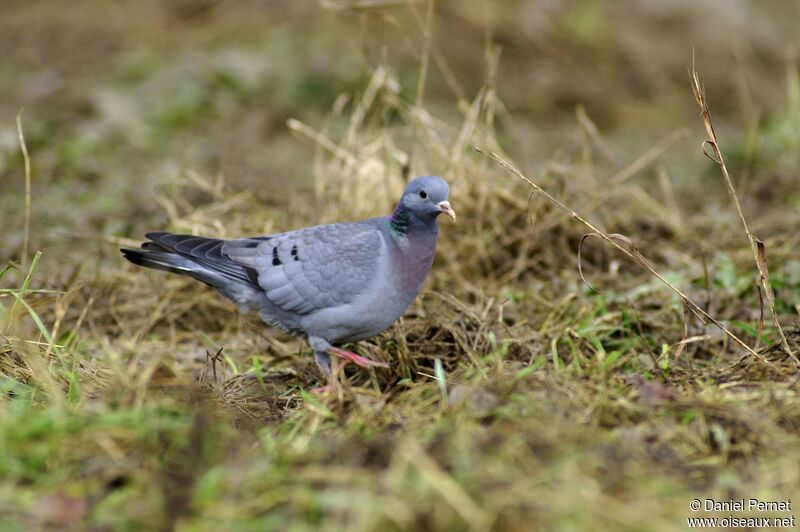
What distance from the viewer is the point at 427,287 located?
5105mm

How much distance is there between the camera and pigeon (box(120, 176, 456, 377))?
3.97 metres

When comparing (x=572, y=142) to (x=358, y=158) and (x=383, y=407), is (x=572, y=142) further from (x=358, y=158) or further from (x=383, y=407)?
(x=383, y=407)

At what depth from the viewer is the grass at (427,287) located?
8.86 feet

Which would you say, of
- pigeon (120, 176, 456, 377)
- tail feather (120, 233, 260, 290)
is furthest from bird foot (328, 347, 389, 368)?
tail feather (120, 233, 260, 290)

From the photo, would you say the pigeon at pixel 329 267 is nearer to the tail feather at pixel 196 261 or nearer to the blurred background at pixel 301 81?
the tail feather at pixel 196 261

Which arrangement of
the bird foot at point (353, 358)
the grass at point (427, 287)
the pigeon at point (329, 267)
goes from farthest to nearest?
1. the bird foot at point (353, 358)
2. the pigeon at point (329, 267)
3. the grass at point (427, 287)

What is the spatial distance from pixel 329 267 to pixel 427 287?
1177 millimetres

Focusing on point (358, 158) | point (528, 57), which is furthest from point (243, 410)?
point (528, 57)

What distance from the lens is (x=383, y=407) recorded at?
3.51 m

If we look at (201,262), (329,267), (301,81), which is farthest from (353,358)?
(301,81)

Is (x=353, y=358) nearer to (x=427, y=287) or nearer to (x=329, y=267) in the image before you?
(x=329, y=267)

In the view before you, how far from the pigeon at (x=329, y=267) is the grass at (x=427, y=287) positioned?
27 cm

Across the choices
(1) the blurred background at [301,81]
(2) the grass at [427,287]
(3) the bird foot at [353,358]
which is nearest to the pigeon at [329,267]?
(3) the bird foot at [353,358]

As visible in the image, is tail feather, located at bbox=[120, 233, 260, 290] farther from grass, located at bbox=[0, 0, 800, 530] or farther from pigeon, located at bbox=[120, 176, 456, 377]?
grass, located at bbox=[0, 0, 800, 530]
